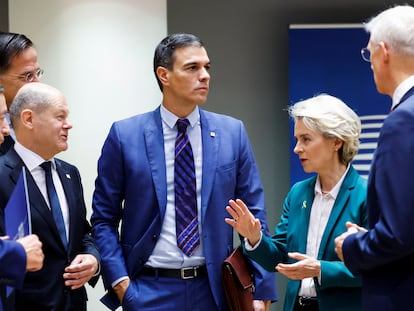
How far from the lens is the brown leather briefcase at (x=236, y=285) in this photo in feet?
11.5

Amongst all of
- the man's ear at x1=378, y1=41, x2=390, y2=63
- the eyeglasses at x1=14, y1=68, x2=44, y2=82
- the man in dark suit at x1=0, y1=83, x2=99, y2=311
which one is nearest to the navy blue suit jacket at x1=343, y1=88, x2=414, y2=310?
the man's ear at x1=378, y1=41, x2=390, y2=63

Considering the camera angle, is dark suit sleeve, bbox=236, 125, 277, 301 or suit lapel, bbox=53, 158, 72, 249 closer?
suit lapel, bbox=53, 158, 72, 249

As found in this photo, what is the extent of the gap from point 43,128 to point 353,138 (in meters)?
1.41

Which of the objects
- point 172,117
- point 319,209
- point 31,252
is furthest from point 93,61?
point 31,252

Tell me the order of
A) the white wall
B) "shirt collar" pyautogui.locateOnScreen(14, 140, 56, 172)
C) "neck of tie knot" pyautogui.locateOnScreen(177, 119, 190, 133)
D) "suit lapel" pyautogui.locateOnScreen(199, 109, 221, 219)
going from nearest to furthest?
1. "shirt collar" pyautogui.locateOnScreen(14, 140, 56, 172)
2. "suit lapel" pyautogui.locateOnScreen(199, 109, 221, 219)
3. "neck of tie knot" pyautogui.locateOnScreen(177, 119, 190, 133)
4. the white wall

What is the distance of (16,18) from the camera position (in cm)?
512

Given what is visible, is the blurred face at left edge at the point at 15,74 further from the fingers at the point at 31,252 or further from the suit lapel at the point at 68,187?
the fingers at the point at 31,252

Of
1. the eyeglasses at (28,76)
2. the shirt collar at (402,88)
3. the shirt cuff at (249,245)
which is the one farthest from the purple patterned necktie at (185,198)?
the shirt collar at (402,88)

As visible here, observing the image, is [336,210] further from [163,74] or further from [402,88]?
[163,74]

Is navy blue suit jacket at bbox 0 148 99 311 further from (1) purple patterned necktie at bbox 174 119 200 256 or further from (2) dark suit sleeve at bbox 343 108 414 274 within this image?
(2) dark suit sleeve at bbox 343 108 414 274

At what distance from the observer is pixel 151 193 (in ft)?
11.8

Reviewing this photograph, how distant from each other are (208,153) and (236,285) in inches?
26.4

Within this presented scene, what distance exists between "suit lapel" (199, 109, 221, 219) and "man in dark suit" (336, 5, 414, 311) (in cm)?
109

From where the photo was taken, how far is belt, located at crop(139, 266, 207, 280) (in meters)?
3.53
